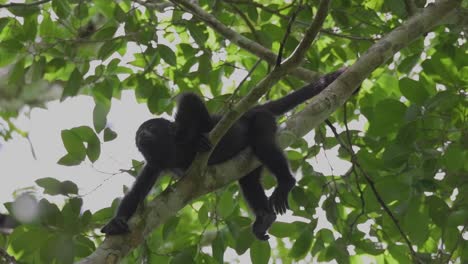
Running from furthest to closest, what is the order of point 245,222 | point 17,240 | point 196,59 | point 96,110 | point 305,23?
1. point 196,59
2. point 305,23
3. point 245,222
4. point 96,110
5. point 17,240

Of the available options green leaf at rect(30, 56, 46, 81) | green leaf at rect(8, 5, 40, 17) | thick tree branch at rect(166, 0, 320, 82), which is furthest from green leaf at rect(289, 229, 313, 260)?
green leaf at rect(8, 5, 40, 17)

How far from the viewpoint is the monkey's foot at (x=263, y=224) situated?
4478mm

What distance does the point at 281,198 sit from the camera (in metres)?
4.57

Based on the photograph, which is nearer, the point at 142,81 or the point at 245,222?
the point at 245,222

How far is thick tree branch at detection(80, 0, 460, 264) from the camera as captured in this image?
329 centimetres

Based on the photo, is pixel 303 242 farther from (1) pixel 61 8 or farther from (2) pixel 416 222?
(1) pixel 61 8

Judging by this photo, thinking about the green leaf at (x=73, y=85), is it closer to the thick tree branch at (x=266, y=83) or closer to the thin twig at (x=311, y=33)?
the thick tree branch at (x=266, y=83)

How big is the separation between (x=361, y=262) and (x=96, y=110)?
2409mm

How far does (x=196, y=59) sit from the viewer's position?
541 centimetres

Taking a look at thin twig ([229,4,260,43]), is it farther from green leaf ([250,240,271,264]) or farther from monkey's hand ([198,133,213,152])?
green leaf ([250,240,271,264])

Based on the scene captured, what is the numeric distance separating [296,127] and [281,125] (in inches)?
10.1

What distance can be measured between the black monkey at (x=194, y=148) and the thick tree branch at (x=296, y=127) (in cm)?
36

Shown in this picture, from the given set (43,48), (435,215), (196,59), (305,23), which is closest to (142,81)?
(196,59)

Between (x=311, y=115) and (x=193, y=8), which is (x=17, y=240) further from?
(x=193, y=8)
